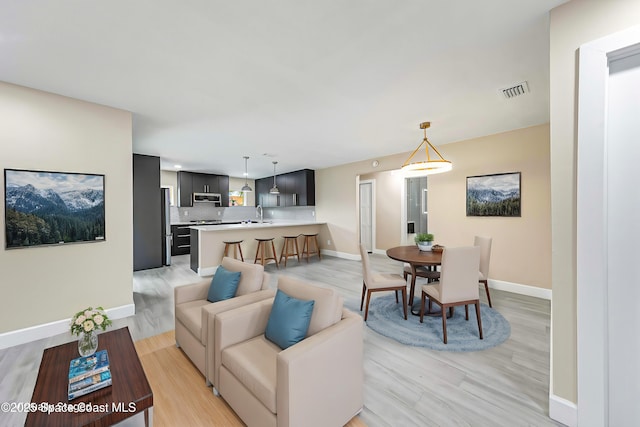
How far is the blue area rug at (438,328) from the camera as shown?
2434 mm

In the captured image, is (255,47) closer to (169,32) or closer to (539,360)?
(169,32)

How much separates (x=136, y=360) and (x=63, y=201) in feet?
7.35

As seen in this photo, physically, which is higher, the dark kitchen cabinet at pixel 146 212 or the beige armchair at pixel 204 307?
the dark kitchen cabinet at pixel 146 212

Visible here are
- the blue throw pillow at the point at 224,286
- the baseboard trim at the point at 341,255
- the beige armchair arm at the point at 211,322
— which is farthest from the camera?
the baseboard trim at the point at 341,255

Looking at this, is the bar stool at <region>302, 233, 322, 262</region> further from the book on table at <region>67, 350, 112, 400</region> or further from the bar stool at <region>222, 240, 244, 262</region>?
the book on table at <region>67, 350, 112, 400</region>

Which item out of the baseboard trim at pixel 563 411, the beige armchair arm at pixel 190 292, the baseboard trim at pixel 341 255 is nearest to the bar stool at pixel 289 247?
the baseboard trim at pixel 341 255

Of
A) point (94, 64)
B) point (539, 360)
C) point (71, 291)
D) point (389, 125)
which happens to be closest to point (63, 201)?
point (71, 291)

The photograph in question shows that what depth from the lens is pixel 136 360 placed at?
1555 mm

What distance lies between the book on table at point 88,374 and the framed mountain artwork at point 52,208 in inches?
74.3

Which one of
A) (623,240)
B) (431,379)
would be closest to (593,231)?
(623,240)

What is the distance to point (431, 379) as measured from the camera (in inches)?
77.2

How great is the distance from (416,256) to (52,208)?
407 centimetres

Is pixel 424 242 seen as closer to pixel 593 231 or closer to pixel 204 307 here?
pixel 593 231

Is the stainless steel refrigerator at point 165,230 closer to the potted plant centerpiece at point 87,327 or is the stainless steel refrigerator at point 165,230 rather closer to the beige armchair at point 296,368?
the potted plant centerpiece at point 87,327
